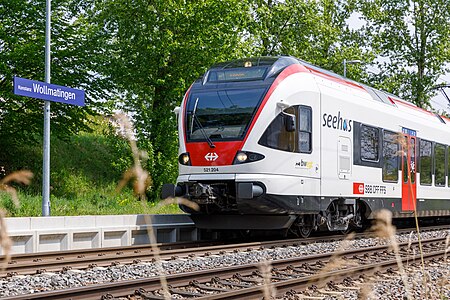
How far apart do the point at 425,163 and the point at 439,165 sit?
1.23 meters

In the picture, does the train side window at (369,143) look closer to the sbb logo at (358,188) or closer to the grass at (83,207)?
the sbb logo at (358,188)

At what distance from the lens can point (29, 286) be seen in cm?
742

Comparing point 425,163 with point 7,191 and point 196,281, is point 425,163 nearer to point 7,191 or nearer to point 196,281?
point 196,281

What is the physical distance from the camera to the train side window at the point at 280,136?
481 inches

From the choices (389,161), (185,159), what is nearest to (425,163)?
(389,161)

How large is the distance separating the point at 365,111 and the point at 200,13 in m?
10.1

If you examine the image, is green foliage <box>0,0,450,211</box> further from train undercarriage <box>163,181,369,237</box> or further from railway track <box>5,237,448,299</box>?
railway track <box>5,237,448,299</box>

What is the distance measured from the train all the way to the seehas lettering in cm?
2

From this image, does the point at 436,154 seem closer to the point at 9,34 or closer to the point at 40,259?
the point at 40,259

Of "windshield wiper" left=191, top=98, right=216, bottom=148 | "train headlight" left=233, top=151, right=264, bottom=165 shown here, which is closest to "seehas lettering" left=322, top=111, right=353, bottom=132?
"train headlight" left=233, top=151, right=264, bottom=165

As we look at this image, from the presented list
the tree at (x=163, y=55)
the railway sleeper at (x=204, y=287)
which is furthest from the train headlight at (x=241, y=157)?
the tree at (x=163, y=55)

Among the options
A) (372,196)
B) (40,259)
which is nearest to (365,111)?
(372,196)

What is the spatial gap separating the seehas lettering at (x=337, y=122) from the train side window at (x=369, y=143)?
24.8 inches

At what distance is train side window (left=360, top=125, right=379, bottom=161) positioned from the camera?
48.6 feet
